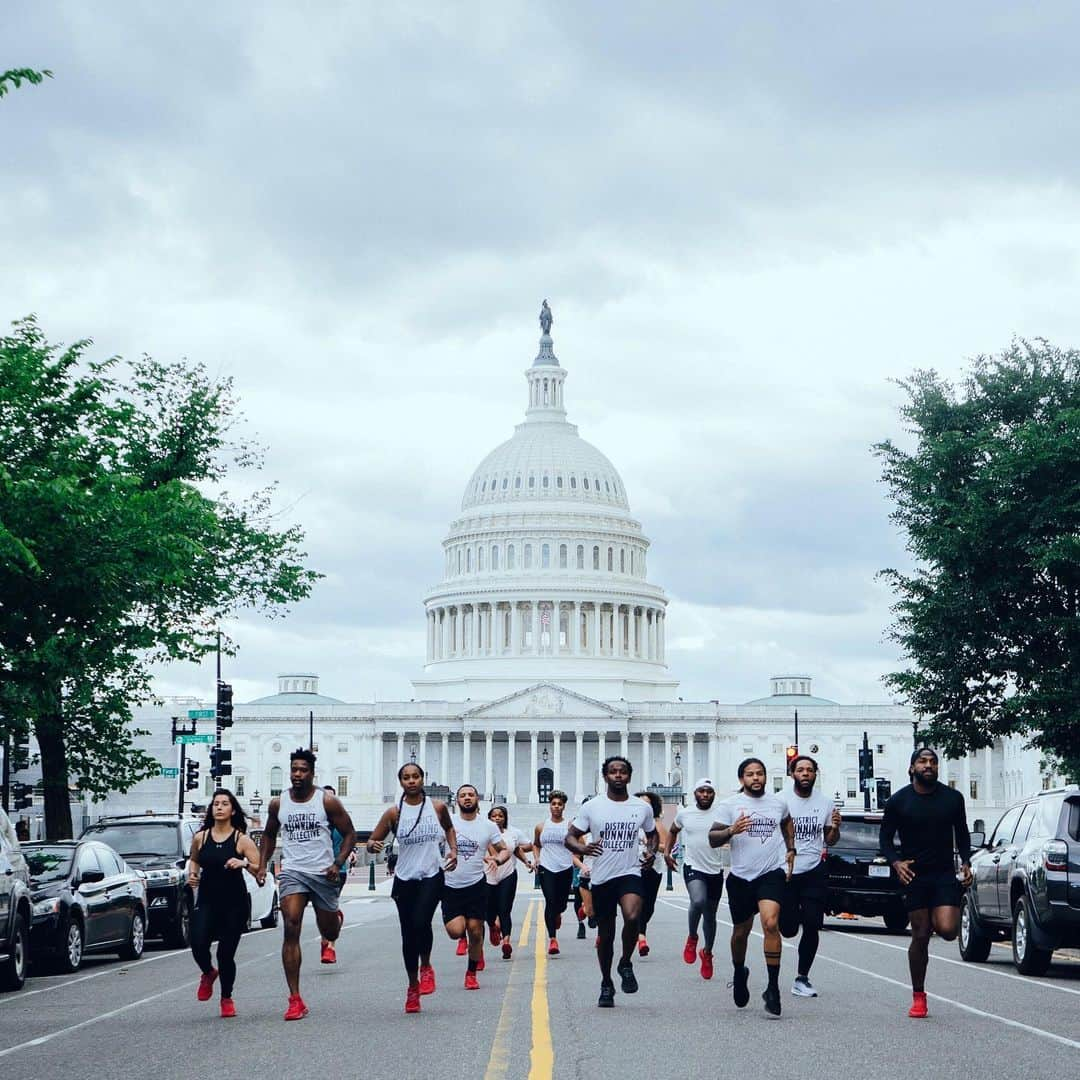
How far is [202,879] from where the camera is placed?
653 inches

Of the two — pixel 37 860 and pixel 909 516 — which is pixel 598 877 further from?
pixel 909 516

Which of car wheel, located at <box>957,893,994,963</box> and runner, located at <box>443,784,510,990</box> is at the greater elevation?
runner, located at <box>443,784,510,990</box>

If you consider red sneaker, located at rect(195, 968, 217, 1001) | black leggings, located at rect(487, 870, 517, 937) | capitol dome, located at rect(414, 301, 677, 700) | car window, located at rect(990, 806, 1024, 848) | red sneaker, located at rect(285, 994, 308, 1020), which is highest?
capitol dome, located at rect(414, 301, 677, 700)

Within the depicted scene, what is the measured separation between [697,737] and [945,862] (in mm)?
137942

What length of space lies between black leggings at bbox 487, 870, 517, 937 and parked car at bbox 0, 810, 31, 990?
5593mm

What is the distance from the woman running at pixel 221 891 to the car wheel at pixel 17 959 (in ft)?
17.7

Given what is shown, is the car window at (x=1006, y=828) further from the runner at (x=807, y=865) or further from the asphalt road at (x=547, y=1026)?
the runner at (x=807, y=865)

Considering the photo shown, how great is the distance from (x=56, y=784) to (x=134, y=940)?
51.9ft

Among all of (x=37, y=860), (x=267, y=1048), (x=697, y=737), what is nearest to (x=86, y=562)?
(x=37, y=860)

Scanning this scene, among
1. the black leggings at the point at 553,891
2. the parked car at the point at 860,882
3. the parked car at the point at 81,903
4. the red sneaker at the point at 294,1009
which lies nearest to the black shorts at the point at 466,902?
the black leggings at the point at 553,891

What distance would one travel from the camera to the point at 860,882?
30.9m

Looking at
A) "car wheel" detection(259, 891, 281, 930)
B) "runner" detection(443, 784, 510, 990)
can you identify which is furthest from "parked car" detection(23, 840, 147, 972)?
"car wheel" detection(259, 891, 281, 930)

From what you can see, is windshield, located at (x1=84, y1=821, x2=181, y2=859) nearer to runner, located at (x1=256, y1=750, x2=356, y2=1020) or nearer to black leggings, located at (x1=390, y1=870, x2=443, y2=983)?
black leggings, located at (x1=390, y1=870, x2=443, y2=983)

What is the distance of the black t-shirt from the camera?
52.6 feet
